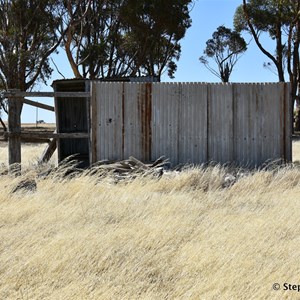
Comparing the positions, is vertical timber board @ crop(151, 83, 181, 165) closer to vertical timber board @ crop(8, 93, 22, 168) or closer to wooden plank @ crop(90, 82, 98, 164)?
wooden plank @ crop(90, 82, 98, 164)

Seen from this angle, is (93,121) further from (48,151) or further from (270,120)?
(270,120)

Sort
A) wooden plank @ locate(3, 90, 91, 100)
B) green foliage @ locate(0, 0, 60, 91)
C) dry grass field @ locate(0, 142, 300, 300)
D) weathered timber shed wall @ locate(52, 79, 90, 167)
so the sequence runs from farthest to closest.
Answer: green foliage @ locate(0, 0, 60, 91)
weathered timber shed wall @ locate(52, 79, 90, 167)
wooden plank @ locate(3, 90, 91, 100)
dry grass field @ locate(0, 142, 300, 300)

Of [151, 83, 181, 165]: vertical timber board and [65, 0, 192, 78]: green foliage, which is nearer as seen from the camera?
[151, 83, 181, 165]: vertical timber board

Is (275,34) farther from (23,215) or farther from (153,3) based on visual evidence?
(23,215)

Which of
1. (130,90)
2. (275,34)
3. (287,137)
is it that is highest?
(275,34)

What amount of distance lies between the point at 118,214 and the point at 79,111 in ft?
26.1

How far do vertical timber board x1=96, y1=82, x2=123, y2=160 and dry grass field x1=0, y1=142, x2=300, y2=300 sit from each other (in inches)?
91.0

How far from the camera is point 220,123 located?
34.4ft

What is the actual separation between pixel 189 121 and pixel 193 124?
12 centimetres

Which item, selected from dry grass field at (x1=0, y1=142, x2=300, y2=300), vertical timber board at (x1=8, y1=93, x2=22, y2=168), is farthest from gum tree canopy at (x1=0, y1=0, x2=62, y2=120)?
dry grass field at (x1=0, y1=142, x2=300, y2=300)

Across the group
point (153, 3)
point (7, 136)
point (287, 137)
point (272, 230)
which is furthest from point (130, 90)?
point (153, 3)

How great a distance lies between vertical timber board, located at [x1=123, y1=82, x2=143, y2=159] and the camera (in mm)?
10352

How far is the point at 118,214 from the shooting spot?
626cm

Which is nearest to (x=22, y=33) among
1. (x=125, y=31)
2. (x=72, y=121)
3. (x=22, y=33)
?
(x=22, y=33)
